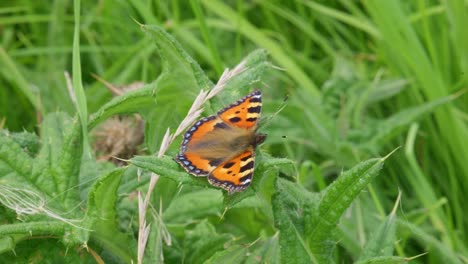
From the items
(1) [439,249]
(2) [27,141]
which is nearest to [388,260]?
(1) [439,249]

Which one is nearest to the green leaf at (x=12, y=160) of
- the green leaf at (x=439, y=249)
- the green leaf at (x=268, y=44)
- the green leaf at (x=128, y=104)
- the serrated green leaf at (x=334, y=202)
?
the green leaf at (x=128, y=104)

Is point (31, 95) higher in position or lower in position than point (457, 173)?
higher

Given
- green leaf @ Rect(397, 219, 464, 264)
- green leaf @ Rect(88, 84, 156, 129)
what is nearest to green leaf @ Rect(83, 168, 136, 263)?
green leaf @ Rect(88, 84, 156, 129)

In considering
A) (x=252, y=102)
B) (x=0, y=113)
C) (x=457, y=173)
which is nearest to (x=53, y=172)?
(x=252, y=102)

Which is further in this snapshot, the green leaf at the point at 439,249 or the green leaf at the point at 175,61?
the green leaf at the point at 439,249

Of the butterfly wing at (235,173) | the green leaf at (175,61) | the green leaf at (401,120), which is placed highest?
the green leaf at (175,61)

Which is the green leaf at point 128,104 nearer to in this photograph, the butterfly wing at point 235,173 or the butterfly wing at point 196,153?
the butterfly wing at point 196,153

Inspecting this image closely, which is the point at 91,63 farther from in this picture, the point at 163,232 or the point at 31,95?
the point at 163,232
